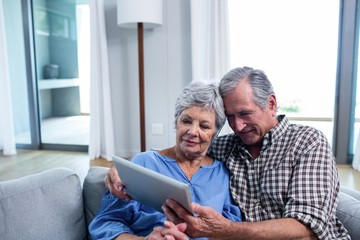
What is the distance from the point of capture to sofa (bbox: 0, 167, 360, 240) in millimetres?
1206

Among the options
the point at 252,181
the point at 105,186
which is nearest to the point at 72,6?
the point at 105,186

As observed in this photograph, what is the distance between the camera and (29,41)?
4.04m

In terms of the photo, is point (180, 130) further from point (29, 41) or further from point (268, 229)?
Result: point (29, 41)

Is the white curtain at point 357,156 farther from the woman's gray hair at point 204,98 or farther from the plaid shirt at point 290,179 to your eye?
the woman's gray hair at point 204,98

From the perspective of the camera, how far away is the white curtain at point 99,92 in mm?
3561

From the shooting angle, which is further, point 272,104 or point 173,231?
point 272,104

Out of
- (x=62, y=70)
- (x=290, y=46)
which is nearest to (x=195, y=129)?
(x=290, y=46)

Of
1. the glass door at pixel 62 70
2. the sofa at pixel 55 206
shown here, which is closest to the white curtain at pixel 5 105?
the glass door at pixel 62 70

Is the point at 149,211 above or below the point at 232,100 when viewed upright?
below

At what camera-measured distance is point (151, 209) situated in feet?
4.17

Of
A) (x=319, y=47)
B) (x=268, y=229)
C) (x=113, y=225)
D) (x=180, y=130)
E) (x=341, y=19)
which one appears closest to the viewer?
(x=268, y=229)

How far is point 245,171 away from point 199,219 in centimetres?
38

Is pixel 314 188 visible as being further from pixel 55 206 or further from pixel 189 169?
pixel 55 206

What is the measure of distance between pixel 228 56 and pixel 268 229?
8.14ft
